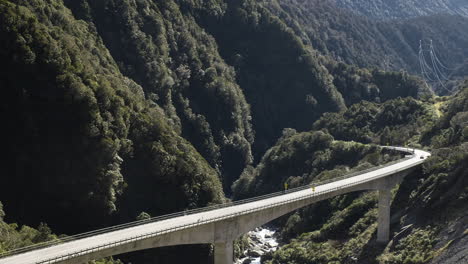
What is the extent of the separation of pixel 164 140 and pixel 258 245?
20.8 meters

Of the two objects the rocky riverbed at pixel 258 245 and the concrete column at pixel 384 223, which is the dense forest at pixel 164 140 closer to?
the concrete column at pixel 384 223

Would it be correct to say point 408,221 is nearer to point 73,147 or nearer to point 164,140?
point 164,140

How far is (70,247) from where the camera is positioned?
3744 centimetres

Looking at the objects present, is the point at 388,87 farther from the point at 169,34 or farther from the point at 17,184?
the point at 17,184

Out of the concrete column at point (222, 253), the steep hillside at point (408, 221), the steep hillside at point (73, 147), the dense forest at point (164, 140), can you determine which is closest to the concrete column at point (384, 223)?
the steep hillside at point (408, 221)

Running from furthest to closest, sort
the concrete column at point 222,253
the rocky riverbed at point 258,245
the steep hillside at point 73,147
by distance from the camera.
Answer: the rocky riverbed at point 258,245
the steep hillside at point 73,147
the concrete column at point 222,253

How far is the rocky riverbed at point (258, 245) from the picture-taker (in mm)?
73938

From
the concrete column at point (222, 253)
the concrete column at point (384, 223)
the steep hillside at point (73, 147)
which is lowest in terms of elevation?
the concrete column at point (222, 253)

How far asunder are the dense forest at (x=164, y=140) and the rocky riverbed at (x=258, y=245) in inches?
93.4

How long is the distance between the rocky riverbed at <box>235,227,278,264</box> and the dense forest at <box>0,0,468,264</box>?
2373 mm

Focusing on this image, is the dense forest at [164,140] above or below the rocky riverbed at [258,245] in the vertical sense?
above

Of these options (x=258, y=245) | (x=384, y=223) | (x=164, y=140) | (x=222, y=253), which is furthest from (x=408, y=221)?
Answer: (x=164, y=140)

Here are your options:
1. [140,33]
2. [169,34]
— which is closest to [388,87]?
[169,34]

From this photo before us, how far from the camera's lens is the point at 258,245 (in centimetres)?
8125
